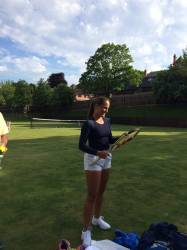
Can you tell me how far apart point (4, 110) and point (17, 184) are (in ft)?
294

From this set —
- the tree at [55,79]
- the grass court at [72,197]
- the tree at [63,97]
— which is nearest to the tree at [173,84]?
the tree at [63,97]

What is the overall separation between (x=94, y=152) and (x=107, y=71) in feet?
238

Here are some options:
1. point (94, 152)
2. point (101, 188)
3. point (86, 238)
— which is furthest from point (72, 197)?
point (94, 152)

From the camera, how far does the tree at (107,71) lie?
76812mm

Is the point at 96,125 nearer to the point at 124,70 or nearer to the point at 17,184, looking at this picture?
the point at 17,184

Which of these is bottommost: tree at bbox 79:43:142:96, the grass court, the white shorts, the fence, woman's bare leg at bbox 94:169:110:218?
the grass court

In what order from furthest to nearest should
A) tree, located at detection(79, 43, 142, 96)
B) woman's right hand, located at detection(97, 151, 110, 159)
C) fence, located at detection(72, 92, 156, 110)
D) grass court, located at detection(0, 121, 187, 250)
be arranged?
tree, located at detection(79, 43, 142, 96) < fence, located at detection(72, 92, 156, 110) < grass court, located at detection(0, 121, 187, 250) < woman's right hand, located at detection(97, 151, 110, 159)

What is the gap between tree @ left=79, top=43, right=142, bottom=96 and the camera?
76.8 meters

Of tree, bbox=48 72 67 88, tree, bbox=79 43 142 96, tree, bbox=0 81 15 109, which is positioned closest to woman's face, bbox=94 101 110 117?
tree, bbox=79 43 142 96

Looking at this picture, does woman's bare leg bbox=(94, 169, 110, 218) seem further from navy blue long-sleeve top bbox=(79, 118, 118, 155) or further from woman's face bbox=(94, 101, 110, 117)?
woman's face bbox=(94, 101, 110, 117)

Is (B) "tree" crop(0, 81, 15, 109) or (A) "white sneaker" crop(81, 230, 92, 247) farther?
(B) "tree" crop(0, 81, 15, 109)

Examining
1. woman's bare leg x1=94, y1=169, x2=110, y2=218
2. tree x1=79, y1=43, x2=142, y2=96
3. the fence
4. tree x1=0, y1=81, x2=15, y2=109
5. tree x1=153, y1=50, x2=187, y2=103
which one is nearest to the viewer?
woman's bare leg x1=94, y1=169, x2=110, y2=218

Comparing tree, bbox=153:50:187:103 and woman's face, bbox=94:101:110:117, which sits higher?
tree, bbox=153:50:187:103

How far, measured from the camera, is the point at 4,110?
96.5m
